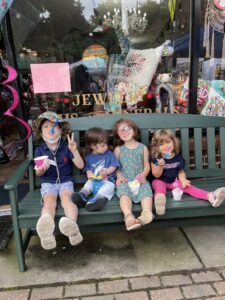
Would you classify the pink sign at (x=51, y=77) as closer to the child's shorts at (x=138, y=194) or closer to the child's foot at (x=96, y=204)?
the child's shorts at (x=138, y=194)

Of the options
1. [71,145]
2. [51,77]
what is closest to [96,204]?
[71,145]

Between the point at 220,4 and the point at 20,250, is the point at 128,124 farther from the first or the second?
the point at 220,4

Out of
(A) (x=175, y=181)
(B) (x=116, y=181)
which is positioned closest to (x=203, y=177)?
(A) (x=175, y=181)

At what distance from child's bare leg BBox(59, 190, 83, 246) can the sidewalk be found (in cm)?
33

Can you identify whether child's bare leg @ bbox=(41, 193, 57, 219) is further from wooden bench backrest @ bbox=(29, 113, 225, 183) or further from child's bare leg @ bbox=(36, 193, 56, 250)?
wooden bench backrest @ bbox=(29, 113, 225, 183)

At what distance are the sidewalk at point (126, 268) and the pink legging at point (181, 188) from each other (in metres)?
0.44

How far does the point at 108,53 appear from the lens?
3.84 metres

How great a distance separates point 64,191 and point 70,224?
0.48m

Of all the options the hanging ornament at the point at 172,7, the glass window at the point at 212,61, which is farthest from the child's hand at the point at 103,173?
the hanging ornament at the point at 172,7

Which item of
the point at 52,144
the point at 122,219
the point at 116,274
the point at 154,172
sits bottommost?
the point at 116,274

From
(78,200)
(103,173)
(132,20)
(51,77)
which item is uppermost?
(132,20)

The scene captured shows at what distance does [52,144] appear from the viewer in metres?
2.77

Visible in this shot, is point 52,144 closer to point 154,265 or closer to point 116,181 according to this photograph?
point 116,181

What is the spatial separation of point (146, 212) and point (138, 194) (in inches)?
11.3
